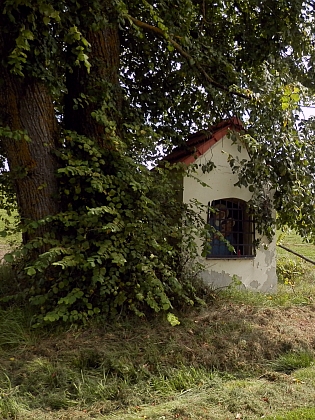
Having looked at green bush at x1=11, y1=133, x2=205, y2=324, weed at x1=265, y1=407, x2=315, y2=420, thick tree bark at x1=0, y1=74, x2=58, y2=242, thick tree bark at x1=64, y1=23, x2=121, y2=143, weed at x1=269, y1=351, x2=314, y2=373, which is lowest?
weed at x1=265, y1=407, x2=315, y2=420

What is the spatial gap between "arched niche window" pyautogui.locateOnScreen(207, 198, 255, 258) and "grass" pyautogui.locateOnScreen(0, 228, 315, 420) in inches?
81.3

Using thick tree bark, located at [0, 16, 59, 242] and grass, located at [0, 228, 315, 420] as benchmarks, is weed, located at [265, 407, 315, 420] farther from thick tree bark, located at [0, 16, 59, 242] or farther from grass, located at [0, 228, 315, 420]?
thick tree bark, located at [0, 16, 59, 242]

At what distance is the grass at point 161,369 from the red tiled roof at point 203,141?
2688 mm

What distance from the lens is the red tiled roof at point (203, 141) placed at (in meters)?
6.66

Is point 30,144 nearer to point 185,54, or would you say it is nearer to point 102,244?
point 102,244

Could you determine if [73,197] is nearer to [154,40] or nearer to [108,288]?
[108,288]

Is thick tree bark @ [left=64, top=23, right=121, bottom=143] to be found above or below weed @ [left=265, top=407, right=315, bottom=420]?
above

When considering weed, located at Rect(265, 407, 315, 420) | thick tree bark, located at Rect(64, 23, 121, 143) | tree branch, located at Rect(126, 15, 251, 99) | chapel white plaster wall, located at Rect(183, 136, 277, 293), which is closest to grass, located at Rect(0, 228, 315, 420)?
weed, located at Rect(265, 407, 315, 420)

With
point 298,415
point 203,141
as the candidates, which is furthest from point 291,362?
point 203,141

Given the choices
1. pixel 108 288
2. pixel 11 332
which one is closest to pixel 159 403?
pixel 108 288

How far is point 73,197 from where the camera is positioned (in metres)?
5.05

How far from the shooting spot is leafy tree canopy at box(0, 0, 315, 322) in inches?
177

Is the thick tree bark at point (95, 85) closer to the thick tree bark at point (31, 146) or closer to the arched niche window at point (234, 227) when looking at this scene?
the thick tree bark at point (31, 146)

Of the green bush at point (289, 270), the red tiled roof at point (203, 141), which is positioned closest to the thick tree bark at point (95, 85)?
the red tiled roof at point (203, 141)
